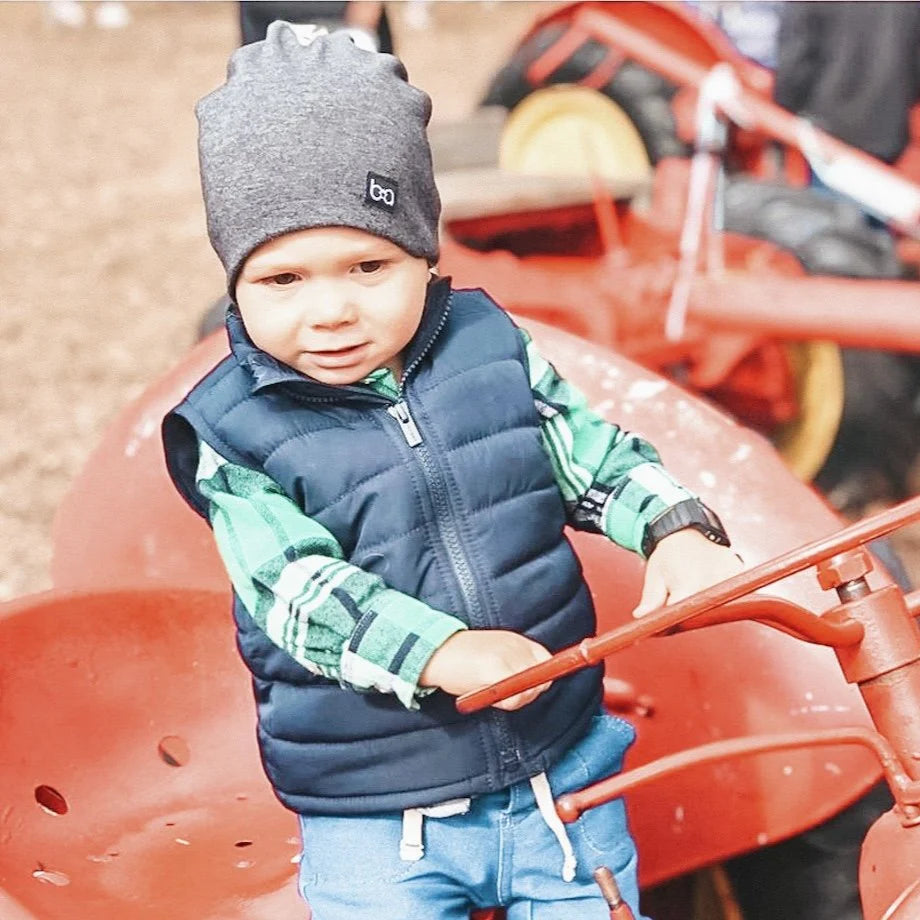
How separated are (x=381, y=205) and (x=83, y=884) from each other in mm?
582

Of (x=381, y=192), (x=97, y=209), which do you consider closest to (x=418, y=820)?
(x=381, y=192)

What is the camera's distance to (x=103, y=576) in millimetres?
1600

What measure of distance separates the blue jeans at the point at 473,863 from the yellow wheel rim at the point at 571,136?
1913mm

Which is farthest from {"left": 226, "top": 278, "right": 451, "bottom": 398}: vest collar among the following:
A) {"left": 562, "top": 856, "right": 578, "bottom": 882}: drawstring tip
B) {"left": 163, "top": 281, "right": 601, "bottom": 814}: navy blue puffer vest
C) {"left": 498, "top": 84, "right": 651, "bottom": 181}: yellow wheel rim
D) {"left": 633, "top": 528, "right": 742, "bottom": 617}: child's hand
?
{"left": 498, "top": 84, "right": 651, "bottom": 181}: yellow wheel rim

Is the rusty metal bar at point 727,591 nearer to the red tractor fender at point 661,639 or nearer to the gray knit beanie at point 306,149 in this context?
the gray knit beanie at point 306,149

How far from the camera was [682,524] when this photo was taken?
43.4 inches

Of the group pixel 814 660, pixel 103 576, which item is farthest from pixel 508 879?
pixel 103 576

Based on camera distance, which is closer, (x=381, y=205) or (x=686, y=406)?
(x=381, y=205)

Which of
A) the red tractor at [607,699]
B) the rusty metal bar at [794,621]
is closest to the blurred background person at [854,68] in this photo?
the red tractor at [607,699]

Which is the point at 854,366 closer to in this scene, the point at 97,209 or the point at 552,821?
the point at 552,821

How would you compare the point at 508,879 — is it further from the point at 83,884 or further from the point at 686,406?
the point at 686,406

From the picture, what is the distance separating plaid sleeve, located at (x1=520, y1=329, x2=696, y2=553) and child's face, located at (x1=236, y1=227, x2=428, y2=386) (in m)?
0.16

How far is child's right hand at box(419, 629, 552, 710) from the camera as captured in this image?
3.15 feet

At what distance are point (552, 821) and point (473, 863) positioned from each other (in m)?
0.07
